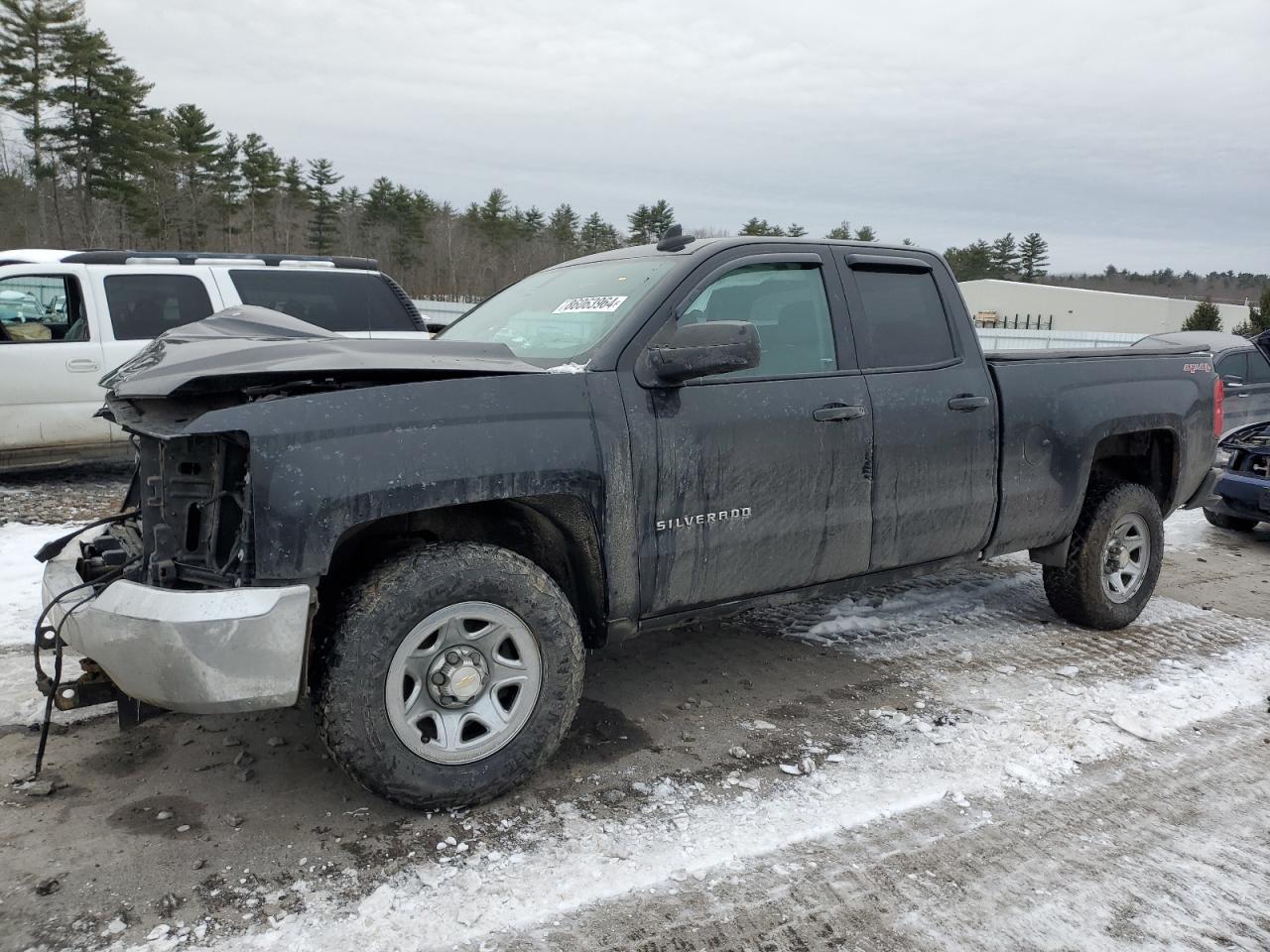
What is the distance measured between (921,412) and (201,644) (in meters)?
2.98

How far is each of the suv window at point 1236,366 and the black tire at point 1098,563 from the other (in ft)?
24.1

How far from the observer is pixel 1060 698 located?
13.6 ft

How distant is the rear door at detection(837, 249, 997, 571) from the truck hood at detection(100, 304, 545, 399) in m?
1.61

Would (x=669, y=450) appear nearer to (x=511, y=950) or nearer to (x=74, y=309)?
(x=511, y=950)

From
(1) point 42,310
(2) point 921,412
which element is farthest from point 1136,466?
(1) point 42,310

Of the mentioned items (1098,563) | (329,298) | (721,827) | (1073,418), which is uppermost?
(329,298)

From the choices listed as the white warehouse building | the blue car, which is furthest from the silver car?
the white warehouse building

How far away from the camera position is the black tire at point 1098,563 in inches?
193

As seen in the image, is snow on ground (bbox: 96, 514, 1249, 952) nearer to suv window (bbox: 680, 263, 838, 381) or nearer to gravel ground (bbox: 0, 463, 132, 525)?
suv window (bbox: 680, 263, 838, 381)

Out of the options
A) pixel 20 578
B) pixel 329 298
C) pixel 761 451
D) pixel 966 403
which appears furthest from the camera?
pixel 329 298

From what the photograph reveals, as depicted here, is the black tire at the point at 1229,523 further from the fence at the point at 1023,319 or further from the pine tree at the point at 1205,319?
the fence at the point at 1023,319

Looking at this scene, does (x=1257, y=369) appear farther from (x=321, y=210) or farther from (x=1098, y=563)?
(x=321, y=210)

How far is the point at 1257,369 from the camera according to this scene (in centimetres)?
1134

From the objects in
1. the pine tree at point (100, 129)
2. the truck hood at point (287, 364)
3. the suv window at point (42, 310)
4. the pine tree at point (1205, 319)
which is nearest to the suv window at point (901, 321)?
the truck hood at point (287, 364)
